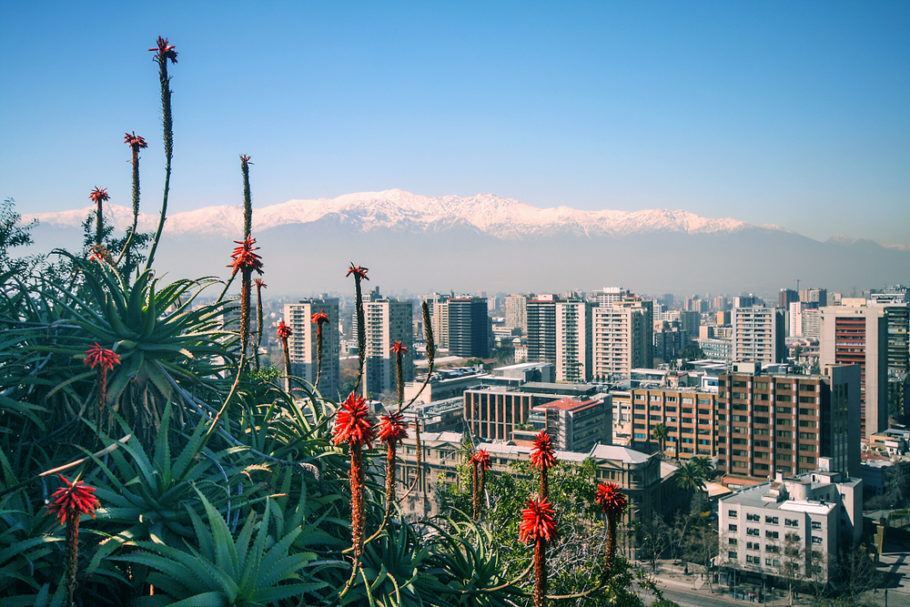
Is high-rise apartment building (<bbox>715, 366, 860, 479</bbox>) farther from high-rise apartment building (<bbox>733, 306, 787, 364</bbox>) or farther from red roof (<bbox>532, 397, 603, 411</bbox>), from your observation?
high-rise apartment building (<bbox>733, 306, 787, 364</bbox>)

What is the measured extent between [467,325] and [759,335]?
38.8 m

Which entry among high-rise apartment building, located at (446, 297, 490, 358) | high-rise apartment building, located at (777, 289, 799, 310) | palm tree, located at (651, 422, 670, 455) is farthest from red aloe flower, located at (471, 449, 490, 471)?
high-rise apartment building, located at (777, 289, 799, 310)

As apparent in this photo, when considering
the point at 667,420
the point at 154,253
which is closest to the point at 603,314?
the point at 667,420

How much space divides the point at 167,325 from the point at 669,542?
3345 cm

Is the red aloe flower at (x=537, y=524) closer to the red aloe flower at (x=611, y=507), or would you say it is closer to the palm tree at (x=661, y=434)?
the red aloe flower at (x=611, y=507)

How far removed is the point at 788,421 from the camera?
42.2 metres

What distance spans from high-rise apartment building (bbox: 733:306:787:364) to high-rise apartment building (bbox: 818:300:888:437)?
995 inches

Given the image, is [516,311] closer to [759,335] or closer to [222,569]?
[759,335]

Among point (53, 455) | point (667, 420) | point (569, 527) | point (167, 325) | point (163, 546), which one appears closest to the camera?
point (163, 546)

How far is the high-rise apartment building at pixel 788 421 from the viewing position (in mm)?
41156

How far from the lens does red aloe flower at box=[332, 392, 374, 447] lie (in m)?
4.21

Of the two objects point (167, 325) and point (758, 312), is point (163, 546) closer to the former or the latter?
point (167, 325)

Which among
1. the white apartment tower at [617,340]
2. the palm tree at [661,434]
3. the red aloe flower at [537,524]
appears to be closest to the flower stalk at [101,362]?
the red aloe flower at [537,524]

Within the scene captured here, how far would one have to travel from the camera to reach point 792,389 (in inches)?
1645
